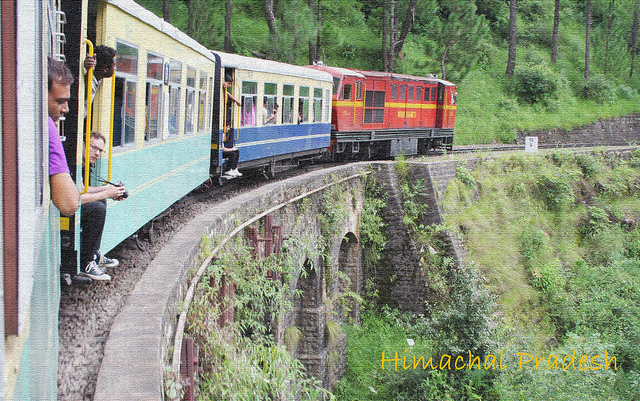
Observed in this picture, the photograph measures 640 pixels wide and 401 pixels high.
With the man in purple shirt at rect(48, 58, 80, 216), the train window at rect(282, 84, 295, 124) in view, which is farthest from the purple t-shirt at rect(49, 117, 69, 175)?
the train window at rect(282, 84, 295, 124)

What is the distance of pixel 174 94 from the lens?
315 inches

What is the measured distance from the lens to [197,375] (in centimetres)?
525

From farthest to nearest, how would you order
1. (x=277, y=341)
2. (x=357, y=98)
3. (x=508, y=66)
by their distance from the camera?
(x=508, y=66) < (x=357, y=98) < (x=277, y=341)

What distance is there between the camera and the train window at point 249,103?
12242 millimetres

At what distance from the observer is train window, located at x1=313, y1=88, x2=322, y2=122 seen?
16062 millimetres

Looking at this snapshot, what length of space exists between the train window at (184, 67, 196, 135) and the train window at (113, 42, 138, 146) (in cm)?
255

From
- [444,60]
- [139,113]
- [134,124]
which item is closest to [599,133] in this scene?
[444,60]

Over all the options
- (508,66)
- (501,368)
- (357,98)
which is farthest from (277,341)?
(508,66)

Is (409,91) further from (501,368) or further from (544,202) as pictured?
(501,368)

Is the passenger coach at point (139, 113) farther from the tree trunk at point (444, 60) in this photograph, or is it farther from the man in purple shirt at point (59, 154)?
the tree trunk at point (444, 60)

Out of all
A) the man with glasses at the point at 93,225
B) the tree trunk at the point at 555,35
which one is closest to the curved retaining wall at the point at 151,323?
the man with glasses at the point at 93,225

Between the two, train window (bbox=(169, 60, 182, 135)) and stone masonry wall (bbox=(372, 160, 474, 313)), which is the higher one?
train window (bbox=(169, 60, 182, 135))

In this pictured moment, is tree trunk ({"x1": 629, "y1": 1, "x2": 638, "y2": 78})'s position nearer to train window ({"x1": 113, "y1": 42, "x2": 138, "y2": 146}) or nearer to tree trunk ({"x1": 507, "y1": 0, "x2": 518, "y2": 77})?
tree trunk ({"x1": 507, "y1": 0, "x2": 518, "y2": 77})

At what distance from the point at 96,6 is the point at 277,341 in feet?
22.8
